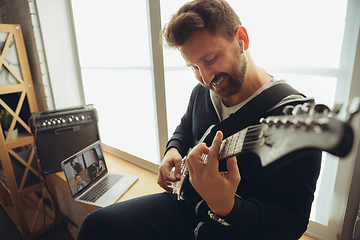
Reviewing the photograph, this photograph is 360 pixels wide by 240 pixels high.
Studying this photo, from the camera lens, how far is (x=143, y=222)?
79cm

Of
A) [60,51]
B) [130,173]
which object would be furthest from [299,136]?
[60,51]

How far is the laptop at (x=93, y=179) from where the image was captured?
3.75ft

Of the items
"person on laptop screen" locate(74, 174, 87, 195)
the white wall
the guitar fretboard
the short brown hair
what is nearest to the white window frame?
the white wall

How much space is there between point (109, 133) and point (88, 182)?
2.30 feet

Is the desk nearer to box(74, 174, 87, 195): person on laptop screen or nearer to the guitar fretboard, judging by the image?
box(74, 174, 87, 195): person on laptop screen

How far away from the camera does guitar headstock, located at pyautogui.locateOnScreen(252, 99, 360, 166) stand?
288 mm

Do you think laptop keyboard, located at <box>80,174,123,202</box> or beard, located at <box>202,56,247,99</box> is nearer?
beard, located at <box>202,56,247,99</box>

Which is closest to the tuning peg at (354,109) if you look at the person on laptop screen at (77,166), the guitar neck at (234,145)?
the guitar neck at (234,145)

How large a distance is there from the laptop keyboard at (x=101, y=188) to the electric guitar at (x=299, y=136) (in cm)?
98

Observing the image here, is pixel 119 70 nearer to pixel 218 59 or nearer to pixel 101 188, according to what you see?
pixel 101 188

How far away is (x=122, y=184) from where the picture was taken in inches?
51.3

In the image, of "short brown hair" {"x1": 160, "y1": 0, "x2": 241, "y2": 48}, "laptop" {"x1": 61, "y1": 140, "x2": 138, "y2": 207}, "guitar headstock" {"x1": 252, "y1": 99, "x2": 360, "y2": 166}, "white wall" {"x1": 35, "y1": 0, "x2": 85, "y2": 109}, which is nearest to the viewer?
"guitar headstock" {"x1": 252, "y1": 99, "x2": 360, "y2": 166}

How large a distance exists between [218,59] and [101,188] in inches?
40.7

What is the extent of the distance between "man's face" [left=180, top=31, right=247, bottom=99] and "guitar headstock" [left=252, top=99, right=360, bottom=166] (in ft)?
1.14
